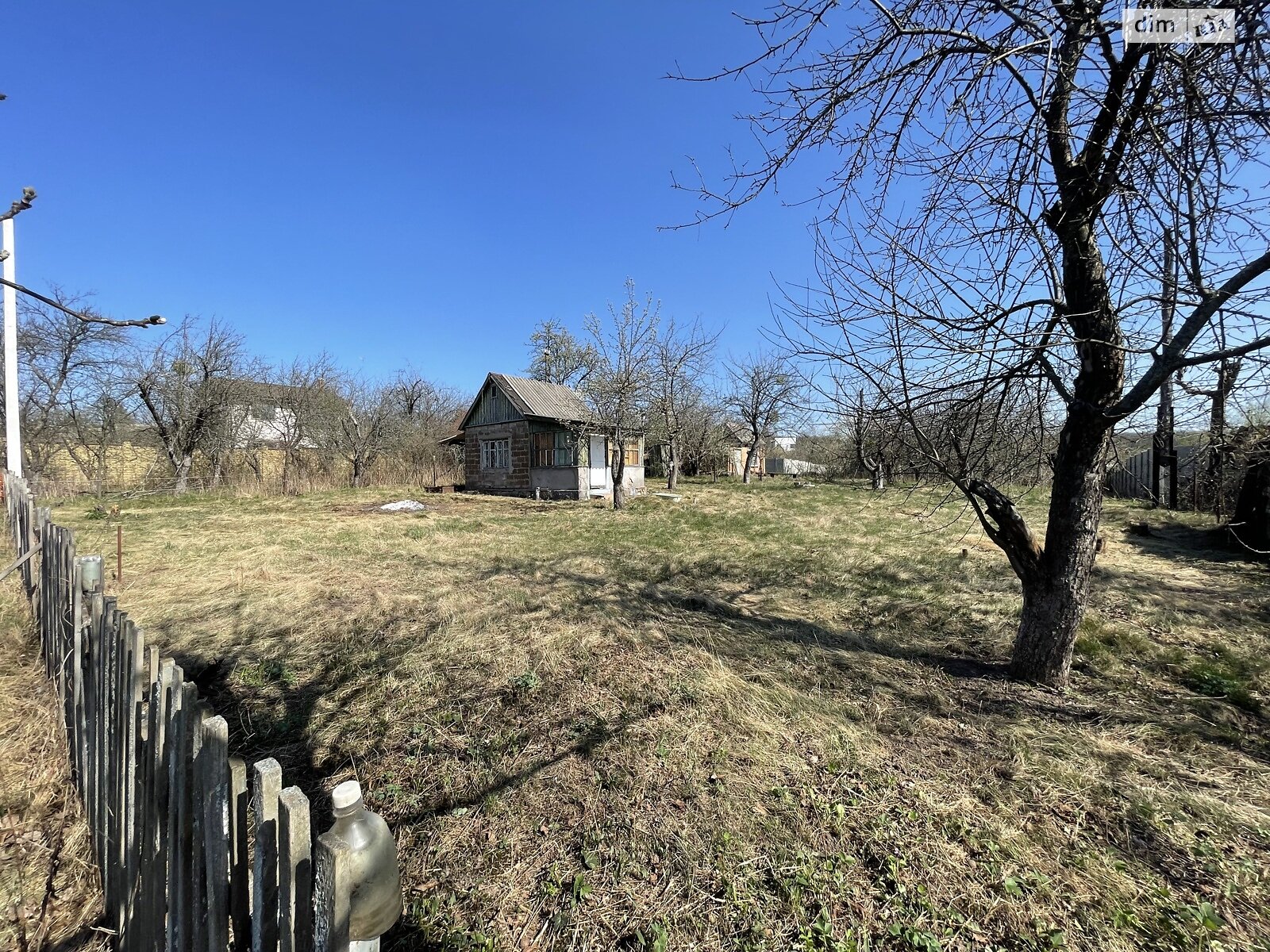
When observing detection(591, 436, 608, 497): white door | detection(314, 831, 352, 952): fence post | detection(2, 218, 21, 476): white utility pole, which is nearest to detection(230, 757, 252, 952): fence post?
detection(314, 831, 352, 952): fence post

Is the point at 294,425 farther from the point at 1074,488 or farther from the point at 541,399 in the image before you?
the point at 1074,488

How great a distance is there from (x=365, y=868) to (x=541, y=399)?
62.5 feet

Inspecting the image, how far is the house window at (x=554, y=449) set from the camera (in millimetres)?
17875

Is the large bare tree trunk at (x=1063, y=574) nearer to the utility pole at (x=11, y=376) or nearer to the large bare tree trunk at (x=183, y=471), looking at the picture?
the utility pole at (x=11, y=376)

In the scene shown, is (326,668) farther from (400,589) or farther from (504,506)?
(504,506)

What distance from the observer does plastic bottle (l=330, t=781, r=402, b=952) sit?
0.86m

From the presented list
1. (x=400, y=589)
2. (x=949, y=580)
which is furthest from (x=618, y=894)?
(x=949, y=580)

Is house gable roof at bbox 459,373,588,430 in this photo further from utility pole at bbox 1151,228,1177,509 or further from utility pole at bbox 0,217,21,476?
utility pole at bbox 1151,228,1177,509

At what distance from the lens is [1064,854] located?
193cm

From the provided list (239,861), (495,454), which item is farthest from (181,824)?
(495,454)

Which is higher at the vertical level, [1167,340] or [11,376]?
[11,376]

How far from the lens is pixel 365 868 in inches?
34.5

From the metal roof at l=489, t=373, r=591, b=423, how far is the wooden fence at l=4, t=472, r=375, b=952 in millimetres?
15322

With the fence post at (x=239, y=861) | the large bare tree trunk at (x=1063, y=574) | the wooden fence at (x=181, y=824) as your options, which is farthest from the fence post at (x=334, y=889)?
the large bare tree trunk at (x=1063, y=574)
